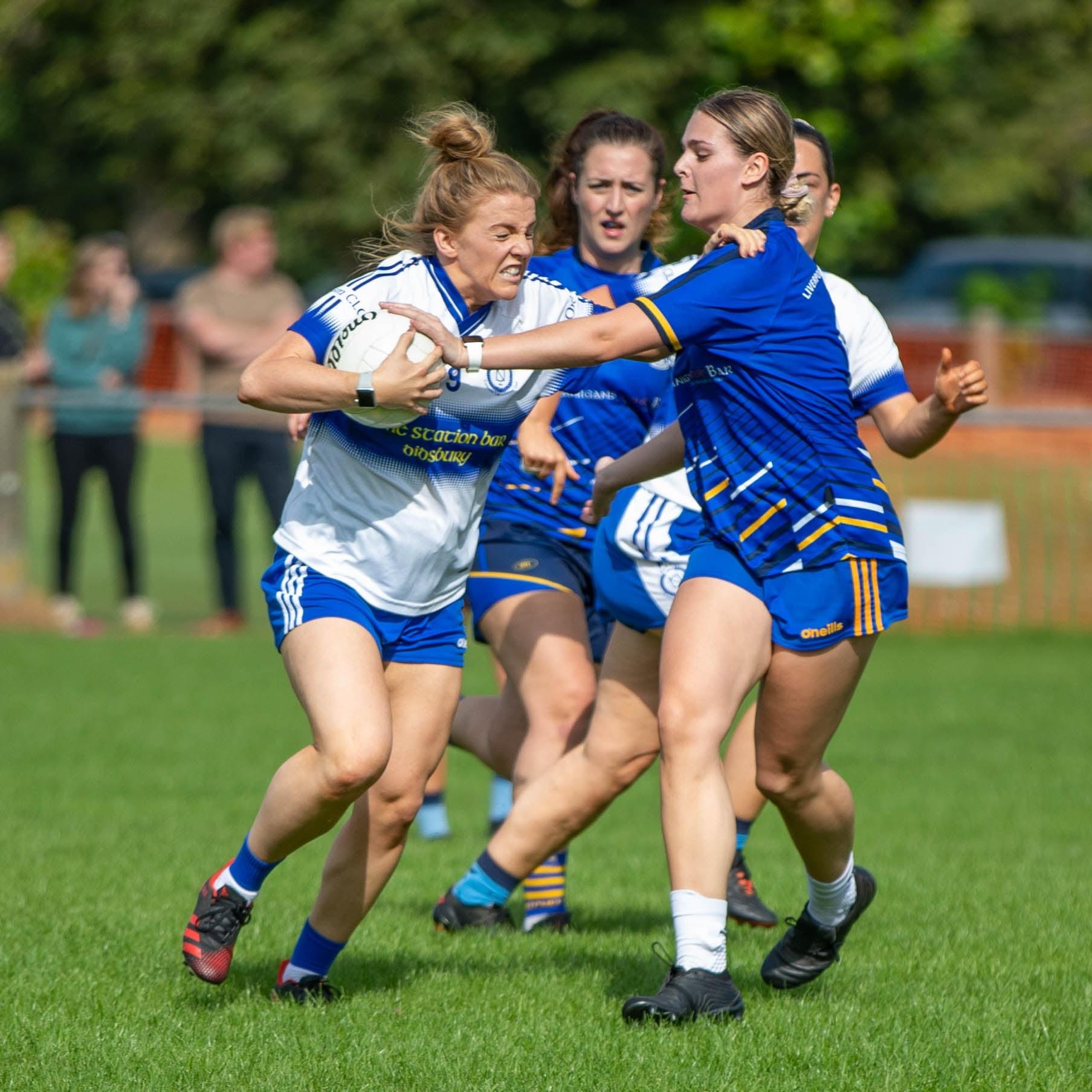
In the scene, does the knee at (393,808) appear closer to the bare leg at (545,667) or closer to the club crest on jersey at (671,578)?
the club crest on jersey at (671,578)

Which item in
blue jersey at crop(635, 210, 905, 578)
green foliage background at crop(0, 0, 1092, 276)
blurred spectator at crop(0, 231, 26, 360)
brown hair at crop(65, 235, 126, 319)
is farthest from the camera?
green foliage background at crop(0, 0, 1092, 276)

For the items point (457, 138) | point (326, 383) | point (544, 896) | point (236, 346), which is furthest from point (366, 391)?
point (236, 346)

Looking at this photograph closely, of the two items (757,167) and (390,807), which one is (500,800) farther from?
(757,167)

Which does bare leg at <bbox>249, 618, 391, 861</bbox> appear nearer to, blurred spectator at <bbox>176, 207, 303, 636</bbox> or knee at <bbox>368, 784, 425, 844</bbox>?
knee at <bbox>368, 784, 425, 844</bbox>

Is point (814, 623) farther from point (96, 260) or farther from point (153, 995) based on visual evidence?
point (96, 260)

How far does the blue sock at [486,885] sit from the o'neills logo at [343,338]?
1895 mm

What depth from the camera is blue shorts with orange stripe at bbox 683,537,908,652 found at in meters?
4.45

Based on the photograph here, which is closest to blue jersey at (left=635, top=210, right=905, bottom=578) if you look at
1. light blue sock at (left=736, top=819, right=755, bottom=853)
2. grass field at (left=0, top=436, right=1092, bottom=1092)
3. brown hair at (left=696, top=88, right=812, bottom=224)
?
brown hair at (left=696, top=88, right=812, bottom=224)

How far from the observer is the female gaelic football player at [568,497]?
19.5 ft

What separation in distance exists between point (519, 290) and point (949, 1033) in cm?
222

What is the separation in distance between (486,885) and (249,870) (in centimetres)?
119

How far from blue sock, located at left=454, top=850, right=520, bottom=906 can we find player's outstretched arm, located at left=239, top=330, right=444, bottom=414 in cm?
179

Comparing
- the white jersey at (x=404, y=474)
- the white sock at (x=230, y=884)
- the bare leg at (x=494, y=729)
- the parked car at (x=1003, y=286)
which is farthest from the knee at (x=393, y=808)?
the parked car at (x=1003, y=286)

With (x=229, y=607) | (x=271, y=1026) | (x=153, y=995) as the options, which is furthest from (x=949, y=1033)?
(x=229, y=607)
